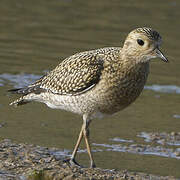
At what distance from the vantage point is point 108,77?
762 centimetres

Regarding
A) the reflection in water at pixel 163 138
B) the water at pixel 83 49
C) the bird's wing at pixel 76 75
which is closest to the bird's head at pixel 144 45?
the bird's wing at pixel 76 75

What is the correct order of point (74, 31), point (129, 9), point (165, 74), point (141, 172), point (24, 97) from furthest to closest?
point (129, 9) < point (74, 31) < point (165, 74) < point (24, 97) < point (141, 172)

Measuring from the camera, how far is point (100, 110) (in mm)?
7758

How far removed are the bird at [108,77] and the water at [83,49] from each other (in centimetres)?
69

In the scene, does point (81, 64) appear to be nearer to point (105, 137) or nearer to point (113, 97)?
point (113, 97)

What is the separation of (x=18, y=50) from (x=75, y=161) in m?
5.31

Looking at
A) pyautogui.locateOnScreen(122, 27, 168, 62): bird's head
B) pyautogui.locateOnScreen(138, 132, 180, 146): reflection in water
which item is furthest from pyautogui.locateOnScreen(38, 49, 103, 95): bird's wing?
pyautogui.locateOnScreen(138, 132, 180, 146): reflection in water

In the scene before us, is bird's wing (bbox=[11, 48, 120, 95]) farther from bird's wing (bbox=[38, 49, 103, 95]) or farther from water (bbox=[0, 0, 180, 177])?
water (bbox=[0, 0, 180, 177])

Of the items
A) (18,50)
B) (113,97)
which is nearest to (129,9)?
(18,50)

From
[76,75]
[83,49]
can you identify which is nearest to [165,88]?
[83,49]

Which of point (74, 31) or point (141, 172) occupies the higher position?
point (74, 31)

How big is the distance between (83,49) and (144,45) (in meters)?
5.52

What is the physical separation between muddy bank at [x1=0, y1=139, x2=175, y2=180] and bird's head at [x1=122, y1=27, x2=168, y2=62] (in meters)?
1.35

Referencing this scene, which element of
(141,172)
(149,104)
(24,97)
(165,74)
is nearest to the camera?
(141,172)
